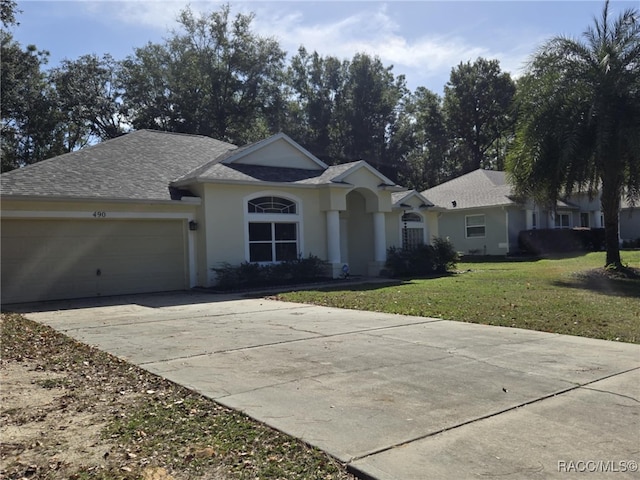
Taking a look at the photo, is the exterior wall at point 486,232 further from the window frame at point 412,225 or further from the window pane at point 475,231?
the window frame at point 412,225

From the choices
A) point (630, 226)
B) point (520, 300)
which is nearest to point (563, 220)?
point (630, 226)

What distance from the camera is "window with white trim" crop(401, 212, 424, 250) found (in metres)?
24.1

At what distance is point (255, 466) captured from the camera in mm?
3912

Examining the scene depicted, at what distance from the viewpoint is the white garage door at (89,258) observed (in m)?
15.0

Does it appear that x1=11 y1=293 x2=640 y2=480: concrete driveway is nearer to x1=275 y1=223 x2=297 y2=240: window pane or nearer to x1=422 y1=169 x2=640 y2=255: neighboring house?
x1=275 y1=223 x2=297 y2=240: window pane

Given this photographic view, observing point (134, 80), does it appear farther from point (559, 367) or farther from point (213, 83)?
point (559, 367)

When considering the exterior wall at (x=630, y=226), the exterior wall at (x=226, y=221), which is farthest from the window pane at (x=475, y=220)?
the exterior wall at (x=226, y=221)

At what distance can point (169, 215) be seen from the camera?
17.2 meters

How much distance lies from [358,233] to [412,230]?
320 cm

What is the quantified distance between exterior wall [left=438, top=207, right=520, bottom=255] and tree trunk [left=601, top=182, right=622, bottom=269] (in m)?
13.1

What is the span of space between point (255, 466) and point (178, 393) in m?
2.07

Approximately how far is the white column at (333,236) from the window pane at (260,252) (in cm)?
247

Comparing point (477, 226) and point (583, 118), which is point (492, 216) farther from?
point (583, 118)

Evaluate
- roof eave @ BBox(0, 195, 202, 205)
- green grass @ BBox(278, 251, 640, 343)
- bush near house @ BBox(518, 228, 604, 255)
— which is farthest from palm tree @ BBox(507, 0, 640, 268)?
bush near house @ BBox(518, 228, 604, 255)
